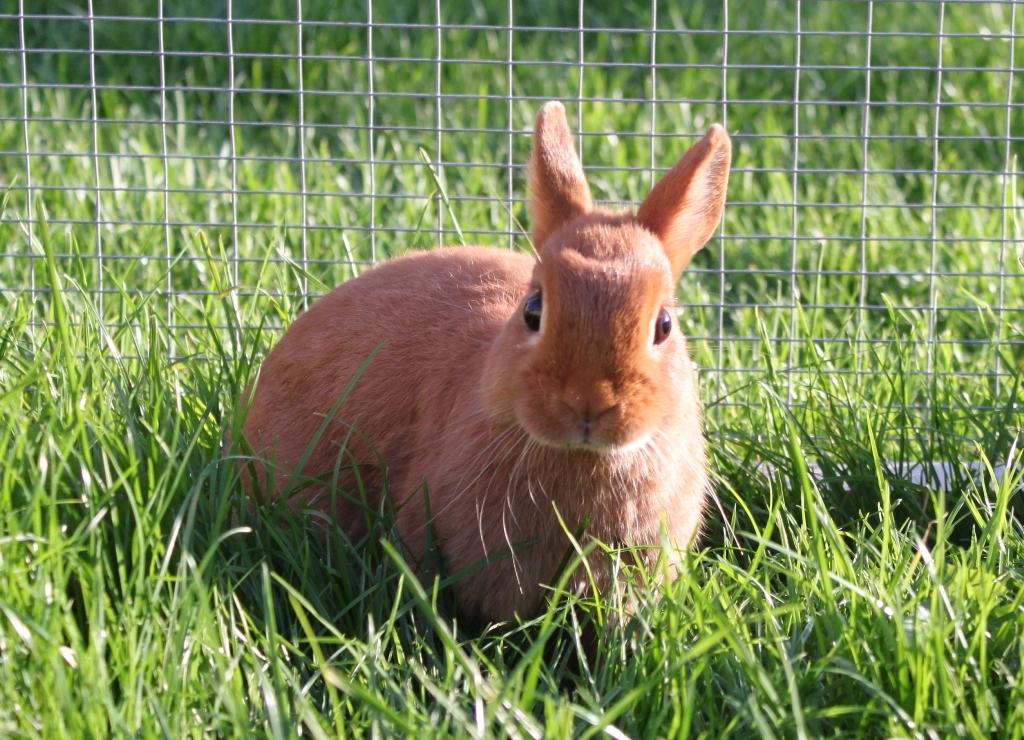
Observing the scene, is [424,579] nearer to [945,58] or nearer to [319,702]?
[319,702]

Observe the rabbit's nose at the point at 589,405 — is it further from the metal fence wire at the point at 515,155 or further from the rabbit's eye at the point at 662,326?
the metal fence wire at the point at 515,155

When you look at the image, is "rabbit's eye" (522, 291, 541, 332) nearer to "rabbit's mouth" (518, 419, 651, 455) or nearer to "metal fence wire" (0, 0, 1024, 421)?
"rabbit's mouth" (518, 419, 651, 455)

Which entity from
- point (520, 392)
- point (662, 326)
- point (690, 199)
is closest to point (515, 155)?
point (690, 199)

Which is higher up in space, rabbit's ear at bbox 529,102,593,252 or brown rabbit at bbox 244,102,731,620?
rabbit's ear at bbox 529,102,593,252

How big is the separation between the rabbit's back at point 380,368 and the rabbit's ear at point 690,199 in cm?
37

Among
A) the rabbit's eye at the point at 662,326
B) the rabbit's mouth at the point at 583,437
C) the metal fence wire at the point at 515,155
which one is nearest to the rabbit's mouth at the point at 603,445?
the rabbit's mouth at the point at 583,437

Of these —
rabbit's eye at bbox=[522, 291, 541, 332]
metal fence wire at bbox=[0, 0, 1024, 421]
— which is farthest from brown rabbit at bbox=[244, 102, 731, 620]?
metal fence wire at bbox=[0, 0, 1024, 421]

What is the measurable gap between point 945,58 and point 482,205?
2.28 meters

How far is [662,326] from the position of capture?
2.43 m

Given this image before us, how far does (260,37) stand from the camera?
5.54 m

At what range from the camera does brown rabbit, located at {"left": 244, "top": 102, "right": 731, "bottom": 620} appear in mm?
2254

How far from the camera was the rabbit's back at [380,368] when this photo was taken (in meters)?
2.80

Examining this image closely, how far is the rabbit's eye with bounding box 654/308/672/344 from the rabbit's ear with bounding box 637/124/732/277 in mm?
228

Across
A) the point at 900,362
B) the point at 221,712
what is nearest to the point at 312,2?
the point at 900,362
